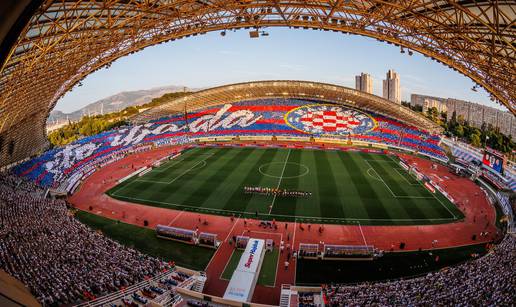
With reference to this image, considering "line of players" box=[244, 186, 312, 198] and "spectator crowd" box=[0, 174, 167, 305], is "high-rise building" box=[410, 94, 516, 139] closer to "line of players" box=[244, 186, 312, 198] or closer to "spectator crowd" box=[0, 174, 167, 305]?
"line of players" box=[244, 186, 312, 198]

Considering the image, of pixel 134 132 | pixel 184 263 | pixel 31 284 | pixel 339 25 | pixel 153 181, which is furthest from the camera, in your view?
pixel 134 132

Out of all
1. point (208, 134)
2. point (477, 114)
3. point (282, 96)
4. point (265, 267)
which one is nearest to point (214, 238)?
point (265, 267)

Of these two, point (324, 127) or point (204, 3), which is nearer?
point (204, 3)

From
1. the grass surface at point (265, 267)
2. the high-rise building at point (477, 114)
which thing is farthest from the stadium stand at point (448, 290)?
the high-rise building at point (477, 114)

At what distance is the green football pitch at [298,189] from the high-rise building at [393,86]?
85.8 metres

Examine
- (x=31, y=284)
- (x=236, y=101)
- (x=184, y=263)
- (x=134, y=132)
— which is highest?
(x=236, y=101)

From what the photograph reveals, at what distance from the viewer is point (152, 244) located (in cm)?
2239

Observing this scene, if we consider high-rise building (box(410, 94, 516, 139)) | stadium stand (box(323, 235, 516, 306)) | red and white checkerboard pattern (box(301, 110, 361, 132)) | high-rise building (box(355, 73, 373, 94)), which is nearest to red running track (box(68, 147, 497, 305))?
stadium stand (box(323, 235, 516, 306))

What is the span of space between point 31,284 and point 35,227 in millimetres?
8380

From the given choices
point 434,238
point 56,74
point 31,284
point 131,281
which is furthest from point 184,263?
point 56,74

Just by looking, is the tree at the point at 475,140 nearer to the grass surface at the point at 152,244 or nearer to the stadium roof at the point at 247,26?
the stadium roof at the point at 247,26

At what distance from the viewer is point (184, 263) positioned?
1992 cm

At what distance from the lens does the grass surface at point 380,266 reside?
18.4 m

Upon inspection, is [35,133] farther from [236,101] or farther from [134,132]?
[236,101]
